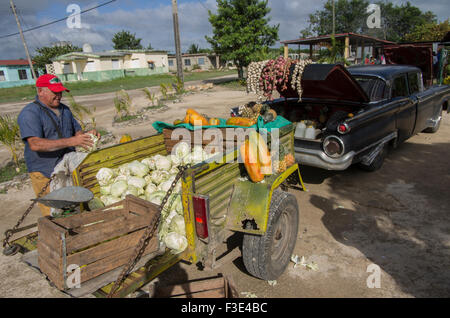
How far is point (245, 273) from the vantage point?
3188mm

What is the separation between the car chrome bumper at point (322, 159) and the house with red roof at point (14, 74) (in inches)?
1808

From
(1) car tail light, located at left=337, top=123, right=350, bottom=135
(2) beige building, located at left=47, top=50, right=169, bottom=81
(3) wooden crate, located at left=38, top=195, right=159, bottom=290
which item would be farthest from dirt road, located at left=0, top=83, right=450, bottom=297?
(2) beige building, located at left=47, top=50, right=169, bottom=81

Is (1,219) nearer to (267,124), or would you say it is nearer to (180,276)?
(180,276)

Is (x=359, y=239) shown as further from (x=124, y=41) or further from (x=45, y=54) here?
(x=124, y=41)

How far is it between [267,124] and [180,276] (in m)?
2.32

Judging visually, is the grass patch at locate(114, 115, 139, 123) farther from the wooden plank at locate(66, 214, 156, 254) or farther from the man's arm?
the wooden plank at locate(66, 214, 156, 254)

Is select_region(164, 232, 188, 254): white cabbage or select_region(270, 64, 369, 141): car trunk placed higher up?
select_region(270, 64, 369, 141): car trunk

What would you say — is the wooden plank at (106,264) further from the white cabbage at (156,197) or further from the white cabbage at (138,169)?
the white cabbage at (138,169)

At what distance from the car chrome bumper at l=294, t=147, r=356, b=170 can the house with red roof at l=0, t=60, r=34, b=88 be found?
45.9 meters

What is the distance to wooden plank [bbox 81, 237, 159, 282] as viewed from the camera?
6.85ft

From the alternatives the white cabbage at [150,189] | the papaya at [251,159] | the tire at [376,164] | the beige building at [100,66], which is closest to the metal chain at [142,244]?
the papaya at [251,159]

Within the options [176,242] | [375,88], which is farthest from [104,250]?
[375,88]

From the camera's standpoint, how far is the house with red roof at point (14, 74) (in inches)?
1543

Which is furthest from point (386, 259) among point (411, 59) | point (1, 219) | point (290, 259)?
point (411, 59)
